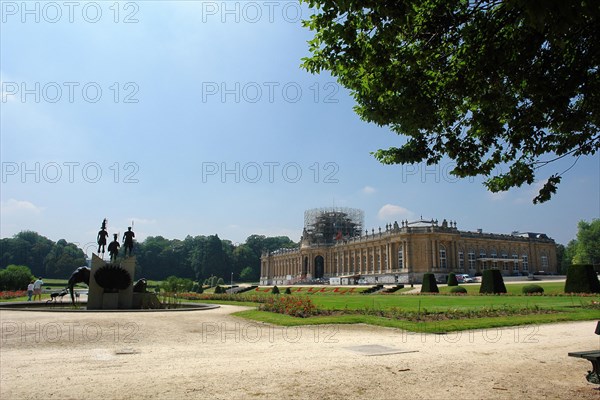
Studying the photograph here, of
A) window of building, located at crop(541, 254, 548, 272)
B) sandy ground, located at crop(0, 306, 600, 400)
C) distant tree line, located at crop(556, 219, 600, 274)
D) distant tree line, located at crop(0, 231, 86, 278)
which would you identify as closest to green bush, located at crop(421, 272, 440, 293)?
sandy ground, located at crop(0, 306, 600, 400)

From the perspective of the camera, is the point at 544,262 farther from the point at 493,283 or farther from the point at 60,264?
the point at 60,264

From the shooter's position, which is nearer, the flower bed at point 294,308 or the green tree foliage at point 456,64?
the green tree foliage at point 456,64

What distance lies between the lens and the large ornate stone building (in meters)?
76.4

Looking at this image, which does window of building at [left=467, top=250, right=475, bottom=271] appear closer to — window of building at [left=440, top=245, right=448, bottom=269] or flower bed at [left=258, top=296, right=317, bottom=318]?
window of building at [left=440, top=245, right=448, bottom=269]

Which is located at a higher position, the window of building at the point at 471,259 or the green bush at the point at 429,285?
the window of building at the point at 471,259

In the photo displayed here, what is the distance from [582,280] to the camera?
32.1m

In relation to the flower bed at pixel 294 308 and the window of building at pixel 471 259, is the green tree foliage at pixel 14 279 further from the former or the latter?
the window of building at pixel 471 259

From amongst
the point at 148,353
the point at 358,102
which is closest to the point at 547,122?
the point at 358,102

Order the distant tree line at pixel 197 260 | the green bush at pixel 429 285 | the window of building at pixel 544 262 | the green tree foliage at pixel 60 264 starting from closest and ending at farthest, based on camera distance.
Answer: the green bush at pixel 429 285 → the window of building at pixel 544 262 → the green tree foliage at pixel 60 264 → the distant tree line at pixel 197 260

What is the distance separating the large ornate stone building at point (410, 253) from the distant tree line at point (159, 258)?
792 inches

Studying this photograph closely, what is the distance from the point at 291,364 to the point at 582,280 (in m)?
31.7

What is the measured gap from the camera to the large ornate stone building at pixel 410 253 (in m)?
76.4

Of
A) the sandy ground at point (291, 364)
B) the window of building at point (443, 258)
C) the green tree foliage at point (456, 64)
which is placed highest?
the green tree foliage at point (456, 64)

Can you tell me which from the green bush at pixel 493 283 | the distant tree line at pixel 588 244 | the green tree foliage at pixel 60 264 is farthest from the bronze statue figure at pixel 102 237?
the green tree foliage at pixel 60 264
